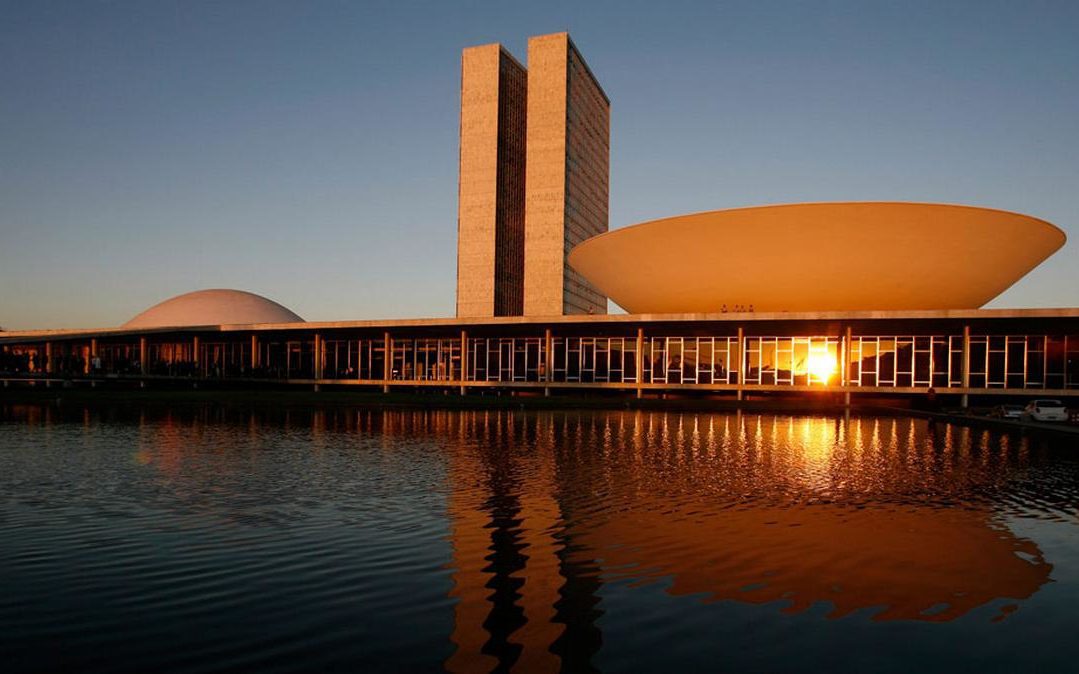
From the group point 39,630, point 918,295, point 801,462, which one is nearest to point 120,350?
point 918,295

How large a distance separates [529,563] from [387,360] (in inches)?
1862

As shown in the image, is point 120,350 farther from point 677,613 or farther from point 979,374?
point 677,613

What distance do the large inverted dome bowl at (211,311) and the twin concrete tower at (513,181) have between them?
28.8 m

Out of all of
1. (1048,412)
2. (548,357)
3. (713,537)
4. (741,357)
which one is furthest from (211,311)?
(713,537)

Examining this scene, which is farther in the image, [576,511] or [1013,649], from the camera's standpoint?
[576,511]

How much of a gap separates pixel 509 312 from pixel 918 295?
7611 centimetres

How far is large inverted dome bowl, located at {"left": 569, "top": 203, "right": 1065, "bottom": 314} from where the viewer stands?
4203cm

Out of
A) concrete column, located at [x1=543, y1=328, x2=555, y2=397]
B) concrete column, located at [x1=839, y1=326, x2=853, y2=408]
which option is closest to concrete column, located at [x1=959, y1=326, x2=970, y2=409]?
concrete column, located at [x1=839, y1=326, x2=853, y2=408]

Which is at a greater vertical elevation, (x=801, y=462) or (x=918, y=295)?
(x=918, y=295)

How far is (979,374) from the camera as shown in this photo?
43.3m

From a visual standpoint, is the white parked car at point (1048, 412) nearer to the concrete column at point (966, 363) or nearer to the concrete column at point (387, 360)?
the concrete column at point (966, 363)

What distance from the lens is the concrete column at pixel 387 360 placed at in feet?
177

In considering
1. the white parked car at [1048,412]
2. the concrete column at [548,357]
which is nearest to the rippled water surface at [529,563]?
the white parked car at [1048,412]

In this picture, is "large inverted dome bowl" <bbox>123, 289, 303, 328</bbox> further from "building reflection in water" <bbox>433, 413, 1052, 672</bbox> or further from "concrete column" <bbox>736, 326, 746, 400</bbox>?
"building reflection in water" <bbox>433, 413, 1052, 672</bbox>
